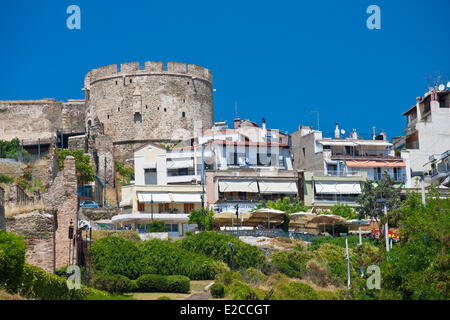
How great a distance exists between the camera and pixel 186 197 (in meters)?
45.8

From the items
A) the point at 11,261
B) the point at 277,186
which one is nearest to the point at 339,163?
the point at 277,186

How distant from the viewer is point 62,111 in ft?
217

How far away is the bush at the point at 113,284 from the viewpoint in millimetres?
25531

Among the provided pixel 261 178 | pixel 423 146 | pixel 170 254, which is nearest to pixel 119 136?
pixel 261 178

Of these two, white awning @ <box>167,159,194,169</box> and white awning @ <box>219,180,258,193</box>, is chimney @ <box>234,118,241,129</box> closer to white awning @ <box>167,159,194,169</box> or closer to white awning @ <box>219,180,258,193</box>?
white awning @ <box>167,159,194,169</box>

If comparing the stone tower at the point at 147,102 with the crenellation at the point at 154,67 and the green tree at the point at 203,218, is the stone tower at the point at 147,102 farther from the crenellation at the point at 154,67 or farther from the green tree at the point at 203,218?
the green tree at the point at 203,218

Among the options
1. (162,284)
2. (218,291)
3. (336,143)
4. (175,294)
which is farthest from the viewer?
(336,143)

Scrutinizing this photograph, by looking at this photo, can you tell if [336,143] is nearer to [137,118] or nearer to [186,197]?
[186,197]

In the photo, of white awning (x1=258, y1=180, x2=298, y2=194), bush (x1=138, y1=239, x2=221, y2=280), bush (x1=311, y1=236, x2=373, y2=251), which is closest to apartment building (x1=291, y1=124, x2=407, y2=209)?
white awning (x1=258, y1=180, x2=298, y2=194)

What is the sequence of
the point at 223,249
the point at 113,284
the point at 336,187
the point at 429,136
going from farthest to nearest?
1. the point at 429,136
2. the point at 336,187
3. the point at 223,249
4. the point at 113,284

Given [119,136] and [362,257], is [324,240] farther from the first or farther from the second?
[119,136]

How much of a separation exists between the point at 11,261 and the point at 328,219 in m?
23.5

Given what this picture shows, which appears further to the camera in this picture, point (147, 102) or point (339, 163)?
point (147, 102)

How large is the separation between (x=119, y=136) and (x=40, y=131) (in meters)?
7.13
